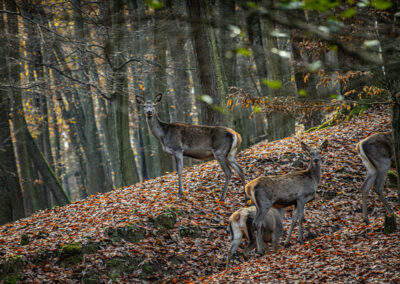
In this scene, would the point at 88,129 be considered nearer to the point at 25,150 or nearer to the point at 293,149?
the point at 25,150

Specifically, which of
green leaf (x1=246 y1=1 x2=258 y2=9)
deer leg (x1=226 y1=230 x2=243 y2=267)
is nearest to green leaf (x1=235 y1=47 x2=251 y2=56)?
green leaf (x1=246 y1=1 x2=258 y2=9)

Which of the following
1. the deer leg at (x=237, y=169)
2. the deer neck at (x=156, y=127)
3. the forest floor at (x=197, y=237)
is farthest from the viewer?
the deer neck at (x=156, y=127)

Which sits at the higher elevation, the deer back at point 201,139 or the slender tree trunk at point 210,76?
the slender tree trunk at point 210,76

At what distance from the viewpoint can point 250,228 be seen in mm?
8477

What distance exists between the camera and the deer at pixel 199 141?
1144 cm

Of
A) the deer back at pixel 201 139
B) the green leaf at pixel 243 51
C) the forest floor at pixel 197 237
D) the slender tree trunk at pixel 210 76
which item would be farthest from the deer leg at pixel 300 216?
the green leaf at pixel 243 51

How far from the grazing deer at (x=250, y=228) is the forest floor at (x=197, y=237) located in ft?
0.90

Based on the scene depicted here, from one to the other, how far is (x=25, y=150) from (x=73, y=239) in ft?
29.5

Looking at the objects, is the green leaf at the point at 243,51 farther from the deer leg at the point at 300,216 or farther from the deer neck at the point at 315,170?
the deer neck at the point at 315,170

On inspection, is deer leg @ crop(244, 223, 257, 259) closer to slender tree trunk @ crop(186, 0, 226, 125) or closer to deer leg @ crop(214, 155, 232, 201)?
deer leg @ crop(214, 155, 232, 201)

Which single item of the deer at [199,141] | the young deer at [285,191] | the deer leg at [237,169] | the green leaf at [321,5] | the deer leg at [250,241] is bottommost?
the deer leg at [250,241]

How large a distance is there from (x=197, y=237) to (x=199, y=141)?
3085 millimetres

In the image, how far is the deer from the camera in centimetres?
1144

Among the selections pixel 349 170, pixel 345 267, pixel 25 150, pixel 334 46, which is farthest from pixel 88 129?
pixel 334 46
